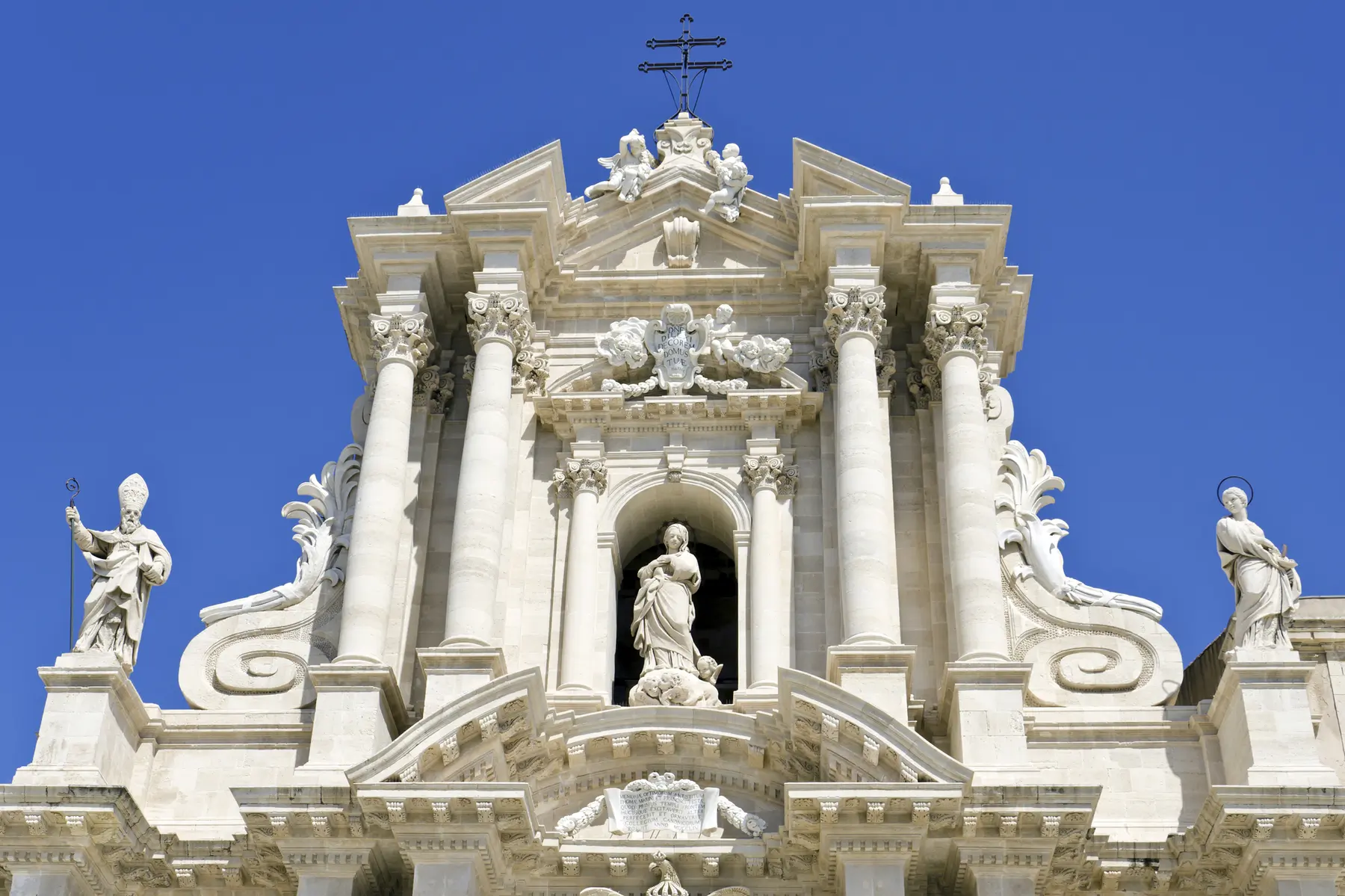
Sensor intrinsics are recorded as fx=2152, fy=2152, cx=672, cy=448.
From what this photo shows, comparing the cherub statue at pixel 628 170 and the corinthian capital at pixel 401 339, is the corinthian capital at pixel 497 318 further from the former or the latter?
the cherub statue at pixel 628 170

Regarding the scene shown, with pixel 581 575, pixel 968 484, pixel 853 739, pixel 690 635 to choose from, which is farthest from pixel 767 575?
pixel 853 739

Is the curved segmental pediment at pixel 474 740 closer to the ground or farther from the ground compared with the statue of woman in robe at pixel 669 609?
closer to the ground

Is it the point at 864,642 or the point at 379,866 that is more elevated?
the point at 864,642

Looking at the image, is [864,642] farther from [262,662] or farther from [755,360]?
[262,662]

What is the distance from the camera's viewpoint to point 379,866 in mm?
20688

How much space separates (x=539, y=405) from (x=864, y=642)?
17.6ft

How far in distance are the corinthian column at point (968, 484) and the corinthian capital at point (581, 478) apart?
3868 mm

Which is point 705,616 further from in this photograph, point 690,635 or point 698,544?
point 690,635

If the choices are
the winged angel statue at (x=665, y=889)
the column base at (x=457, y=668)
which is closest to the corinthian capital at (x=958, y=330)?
the column base at (x=457, y=668)

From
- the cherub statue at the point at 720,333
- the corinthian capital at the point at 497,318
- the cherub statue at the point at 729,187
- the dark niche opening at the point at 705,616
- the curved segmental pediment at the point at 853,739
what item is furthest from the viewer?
the cherub statue at the point at 729,187

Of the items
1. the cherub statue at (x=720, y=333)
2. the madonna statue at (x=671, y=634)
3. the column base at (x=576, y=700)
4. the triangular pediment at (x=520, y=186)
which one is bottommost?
the column base at (x=576, y=700)

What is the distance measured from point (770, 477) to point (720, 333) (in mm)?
2118

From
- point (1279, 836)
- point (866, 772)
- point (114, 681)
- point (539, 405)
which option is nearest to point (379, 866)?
point (114, 681)

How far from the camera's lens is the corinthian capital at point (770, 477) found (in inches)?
956
